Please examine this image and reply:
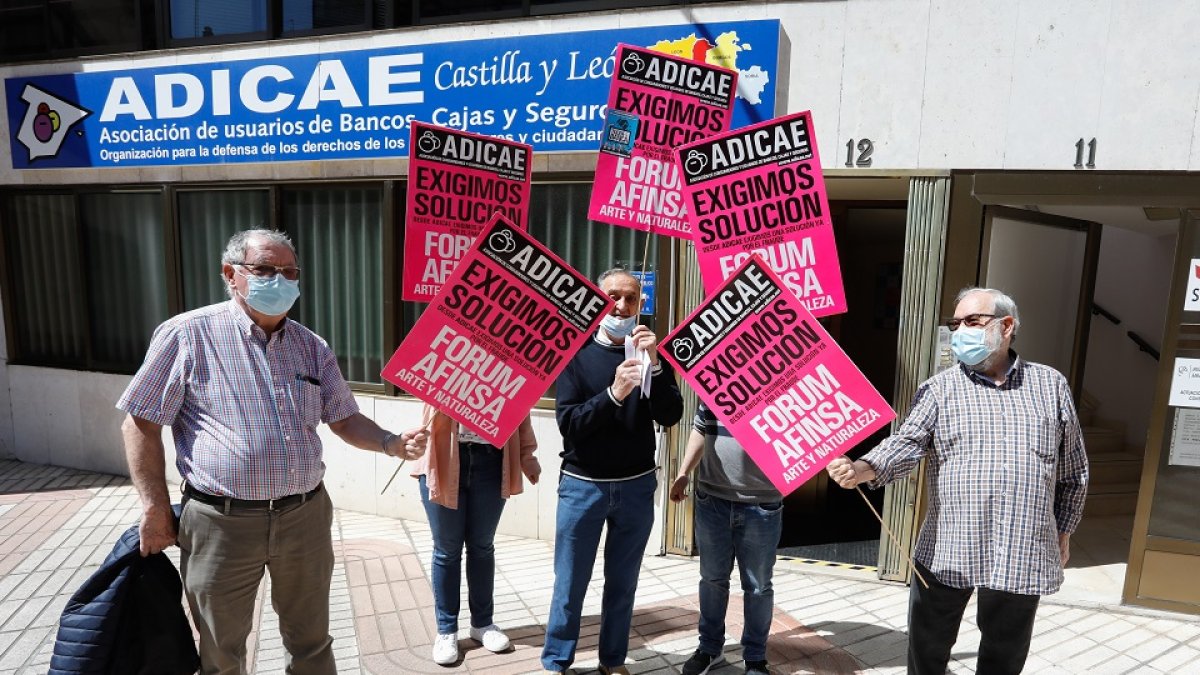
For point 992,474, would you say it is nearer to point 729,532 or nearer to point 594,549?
point 729,532

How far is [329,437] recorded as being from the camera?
601 cm

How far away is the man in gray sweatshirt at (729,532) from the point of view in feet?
10.7

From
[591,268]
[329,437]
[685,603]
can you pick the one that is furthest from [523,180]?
[329,437]

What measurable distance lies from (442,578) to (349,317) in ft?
10.1

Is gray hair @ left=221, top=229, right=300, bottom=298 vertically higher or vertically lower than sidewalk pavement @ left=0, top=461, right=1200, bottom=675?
higher

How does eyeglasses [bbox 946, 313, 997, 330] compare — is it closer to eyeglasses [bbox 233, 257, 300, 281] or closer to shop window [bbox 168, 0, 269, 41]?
eyeglasses [bbox 233, 257, 300, 281]

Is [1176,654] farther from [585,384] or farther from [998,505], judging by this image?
[585,384]

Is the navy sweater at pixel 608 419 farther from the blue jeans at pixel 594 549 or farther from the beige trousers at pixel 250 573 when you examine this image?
the beige trousers at pixel 250 573

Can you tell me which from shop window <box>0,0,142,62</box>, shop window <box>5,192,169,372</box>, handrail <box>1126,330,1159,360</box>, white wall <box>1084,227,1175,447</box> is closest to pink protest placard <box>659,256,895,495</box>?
shop window <box>5,192,169,372</box>

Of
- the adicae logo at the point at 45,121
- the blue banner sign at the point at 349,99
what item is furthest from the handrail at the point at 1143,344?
the adicae logo at the point at 45,121

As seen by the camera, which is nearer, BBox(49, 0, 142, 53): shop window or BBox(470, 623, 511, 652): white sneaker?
BBox(470, 623, 511, 652): white sneaker

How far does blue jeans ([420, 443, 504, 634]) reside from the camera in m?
3.51

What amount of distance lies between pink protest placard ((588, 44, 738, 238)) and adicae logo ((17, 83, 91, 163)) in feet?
17.8

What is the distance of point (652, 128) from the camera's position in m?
3.51
